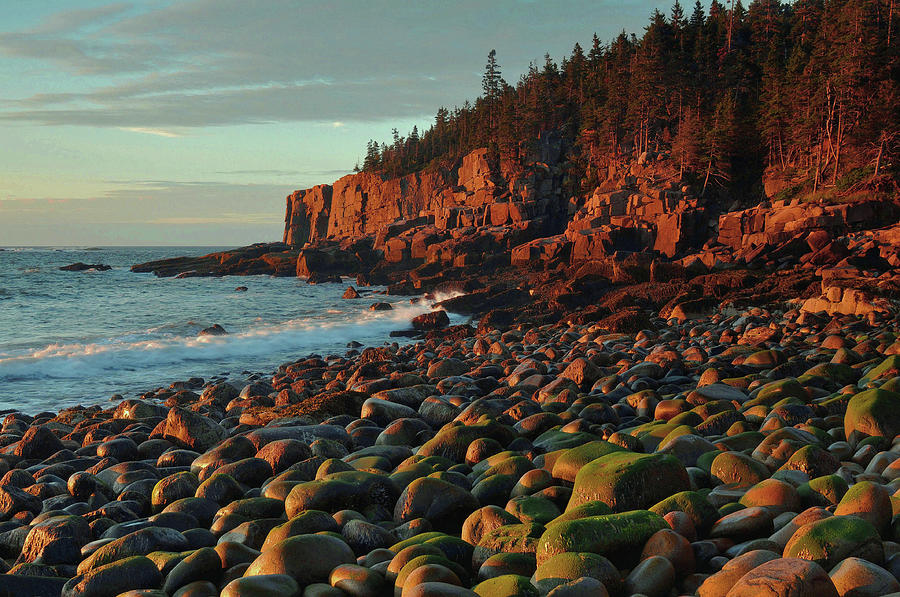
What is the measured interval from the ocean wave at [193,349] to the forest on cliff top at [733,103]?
25813 mm

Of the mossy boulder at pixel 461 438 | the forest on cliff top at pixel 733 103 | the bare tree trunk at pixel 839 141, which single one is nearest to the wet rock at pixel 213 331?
the mossy boulder at pixel 461 438

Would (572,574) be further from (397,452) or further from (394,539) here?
(397,452)

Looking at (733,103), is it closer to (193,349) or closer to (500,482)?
(193,349)

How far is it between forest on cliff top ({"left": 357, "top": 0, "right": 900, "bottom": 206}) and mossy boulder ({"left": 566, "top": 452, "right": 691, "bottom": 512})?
3410cm

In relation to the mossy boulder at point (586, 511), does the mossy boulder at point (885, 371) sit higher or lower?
higher

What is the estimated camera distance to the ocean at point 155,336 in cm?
1525

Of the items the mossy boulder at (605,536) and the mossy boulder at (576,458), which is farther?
the mossy boulder at (576,458)

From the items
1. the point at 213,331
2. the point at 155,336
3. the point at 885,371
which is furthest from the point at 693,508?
the point at 155,336

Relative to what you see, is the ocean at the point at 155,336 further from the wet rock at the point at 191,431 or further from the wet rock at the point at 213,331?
the wet rock at the point at 191,431

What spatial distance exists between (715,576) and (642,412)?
4220 millimetres

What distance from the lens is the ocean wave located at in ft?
53.8

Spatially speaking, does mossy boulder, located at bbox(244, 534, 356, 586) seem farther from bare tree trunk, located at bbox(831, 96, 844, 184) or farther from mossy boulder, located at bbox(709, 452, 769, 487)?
bare tree trunk, located at bbox(831, 96, 844, 184)

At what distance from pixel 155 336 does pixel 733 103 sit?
4431 cm

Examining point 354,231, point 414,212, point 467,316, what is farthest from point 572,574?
point 354,231
